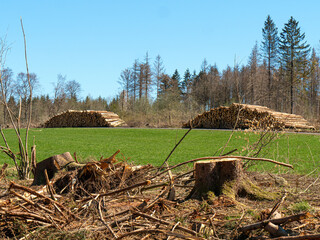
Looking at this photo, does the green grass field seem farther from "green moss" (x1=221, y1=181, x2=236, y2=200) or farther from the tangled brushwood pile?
the tangled brushwood pile

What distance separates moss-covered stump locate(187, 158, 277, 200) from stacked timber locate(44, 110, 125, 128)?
82.4 ft

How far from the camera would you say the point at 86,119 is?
97.9ft

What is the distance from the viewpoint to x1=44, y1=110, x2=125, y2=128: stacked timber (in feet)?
94.1

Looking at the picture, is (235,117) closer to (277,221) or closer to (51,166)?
(51,166)

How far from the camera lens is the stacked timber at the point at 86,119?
2867 cm

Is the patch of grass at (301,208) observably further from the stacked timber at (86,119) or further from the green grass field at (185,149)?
the stacked timber at (86,119)

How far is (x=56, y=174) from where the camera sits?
13.8ft

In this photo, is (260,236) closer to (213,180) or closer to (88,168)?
(213,180)

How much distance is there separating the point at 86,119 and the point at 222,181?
90.5 ft

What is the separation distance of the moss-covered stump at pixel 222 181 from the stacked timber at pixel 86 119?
82.4 ft

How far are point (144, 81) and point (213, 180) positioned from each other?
41235 millimetres

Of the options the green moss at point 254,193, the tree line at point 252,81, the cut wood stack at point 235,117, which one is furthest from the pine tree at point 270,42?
the green moss at point 254,193

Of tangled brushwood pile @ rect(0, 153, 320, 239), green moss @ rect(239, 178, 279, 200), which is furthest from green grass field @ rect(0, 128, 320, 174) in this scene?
tangled brushwood pile @ rect(0, 153, 320, 239)

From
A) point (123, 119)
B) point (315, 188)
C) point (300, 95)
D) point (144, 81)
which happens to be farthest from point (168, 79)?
point (315, 188)
